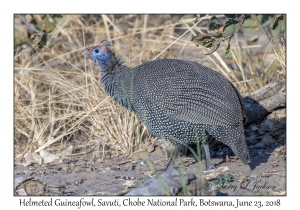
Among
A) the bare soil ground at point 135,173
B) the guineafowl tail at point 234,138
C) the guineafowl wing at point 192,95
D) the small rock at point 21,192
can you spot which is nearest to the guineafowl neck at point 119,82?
the guineafowl wing at point 192,95

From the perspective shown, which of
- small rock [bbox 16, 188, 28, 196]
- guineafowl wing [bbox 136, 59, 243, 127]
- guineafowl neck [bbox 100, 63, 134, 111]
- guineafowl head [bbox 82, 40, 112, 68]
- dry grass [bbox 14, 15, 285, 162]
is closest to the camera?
small rock [bbox 16, 188, 28, 196]

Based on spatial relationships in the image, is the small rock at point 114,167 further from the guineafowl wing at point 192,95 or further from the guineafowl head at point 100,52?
the guineafowl head at point 100,52

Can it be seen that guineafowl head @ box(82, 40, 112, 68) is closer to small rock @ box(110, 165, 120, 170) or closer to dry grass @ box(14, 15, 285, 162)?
dry grass @ box(14, 15, 285, 162)

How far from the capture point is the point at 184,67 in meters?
4.45

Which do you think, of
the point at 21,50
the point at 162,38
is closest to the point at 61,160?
the point at 21,50

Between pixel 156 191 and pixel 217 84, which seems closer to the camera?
pixel 156 191

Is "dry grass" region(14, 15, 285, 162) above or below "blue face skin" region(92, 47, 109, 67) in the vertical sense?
below

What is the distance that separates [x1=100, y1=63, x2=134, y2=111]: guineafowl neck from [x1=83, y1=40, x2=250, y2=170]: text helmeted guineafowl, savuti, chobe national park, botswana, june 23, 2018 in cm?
2

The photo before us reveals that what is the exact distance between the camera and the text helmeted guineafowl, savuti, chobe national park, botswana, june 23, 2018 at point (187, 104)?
14.0ft

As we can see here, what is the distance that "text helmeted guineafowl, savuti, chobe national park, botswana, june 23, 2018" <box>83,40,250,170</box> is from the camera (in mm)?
4258

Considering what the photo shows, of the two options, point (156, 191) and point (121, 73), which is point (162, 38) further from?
point (156, 191)

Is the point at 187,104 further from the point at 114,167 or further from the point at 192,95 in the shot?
the point at 114,167

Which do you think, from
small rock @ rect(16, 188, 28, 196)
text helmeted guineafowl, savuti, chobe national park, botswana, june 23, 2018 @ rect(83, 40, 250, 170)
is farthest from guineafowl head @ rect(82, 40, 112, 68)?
small rock @ rect(16, 188, 28, 196)
